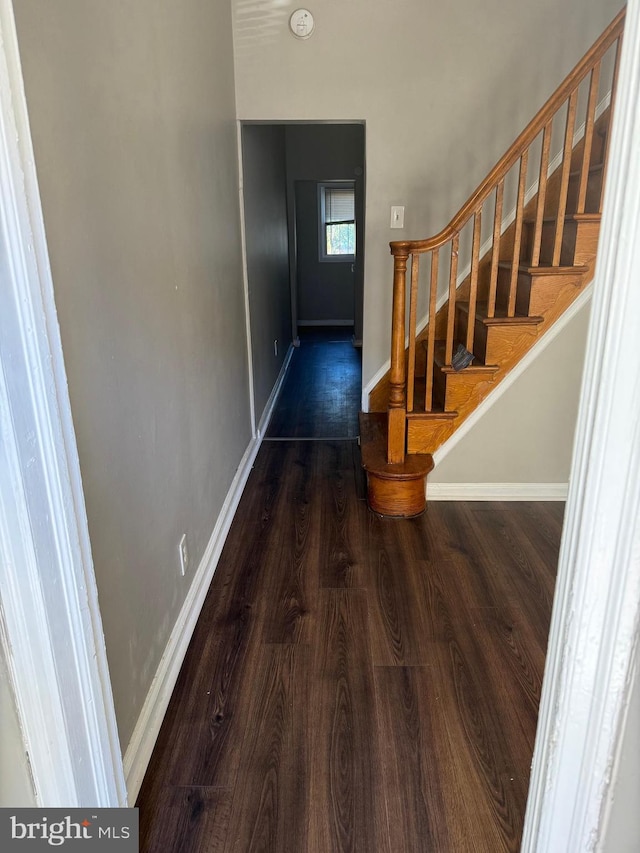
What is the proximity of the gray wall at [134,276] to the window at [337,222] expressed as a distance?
236 inches

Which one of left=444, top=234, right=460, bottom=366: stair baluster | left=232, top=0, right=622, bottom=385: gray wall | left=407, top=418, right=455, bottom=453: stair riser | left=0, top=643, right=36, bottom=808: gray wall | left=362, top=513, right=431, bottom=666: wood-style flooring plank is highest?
left=232, top=0, right=622, bottom=385: gray wall

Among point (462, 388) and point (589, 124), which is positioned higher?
point (589, 124)

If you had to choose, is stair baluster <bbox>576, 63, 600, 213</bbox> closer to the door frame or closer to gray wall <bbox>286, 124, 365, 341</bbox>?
the door frame

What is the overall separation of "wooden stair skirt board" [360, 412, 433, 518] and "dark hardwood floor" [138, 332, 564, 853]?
0.27ft

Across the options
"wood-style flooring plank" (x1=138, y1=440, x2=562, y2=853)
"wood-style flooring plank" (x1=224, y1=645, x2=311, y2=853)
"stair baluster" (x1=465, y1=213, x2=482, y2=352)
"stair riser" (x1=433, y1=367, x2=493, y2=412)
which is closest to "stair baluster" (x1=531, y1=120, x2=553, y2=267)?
"stair baluster" (x1=465, y1=213, x2=482, y2=352)

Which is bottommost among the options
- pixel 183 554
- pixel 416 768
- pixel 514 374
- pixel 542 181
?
pixel 416 768

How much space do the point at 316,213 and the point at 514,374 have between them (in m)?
6.30

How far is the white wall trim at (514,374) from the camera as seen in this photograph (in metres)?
2.85

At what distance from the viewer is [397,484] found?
116 inches

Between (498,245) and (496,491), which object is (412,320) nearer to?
(498,245)

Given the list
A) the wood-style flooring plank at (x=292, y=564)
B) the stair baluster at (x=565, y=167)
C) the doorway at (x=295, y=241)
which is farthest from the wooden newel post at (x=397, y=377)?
the doorway at (x=295, y=241)

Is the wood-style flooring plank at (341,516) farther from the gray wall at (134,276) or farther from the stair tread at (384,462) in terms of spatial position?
the gray wall at (134,276)

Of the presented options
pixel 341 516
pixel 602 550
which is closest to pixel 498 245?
pixel 341 516

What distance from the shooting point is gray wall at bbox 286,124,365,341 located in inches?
287
